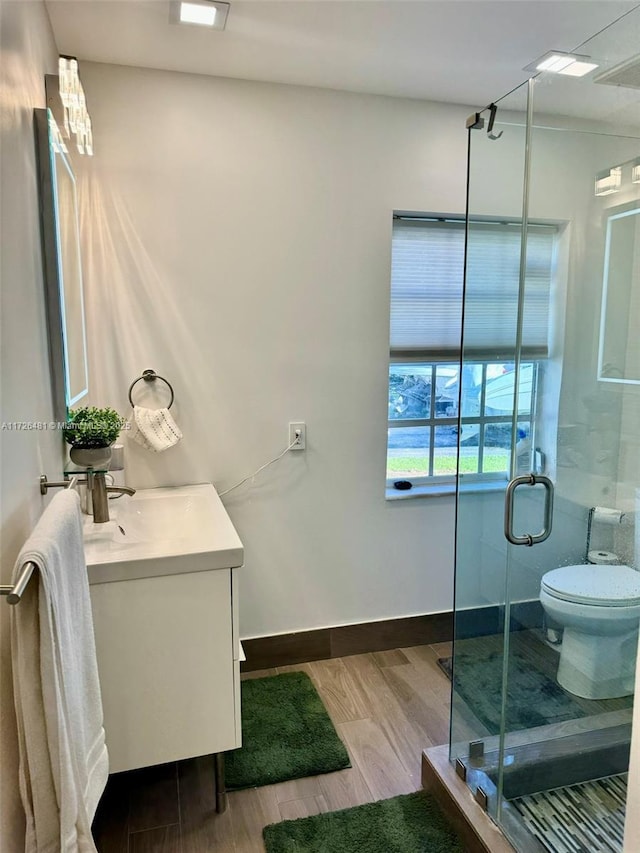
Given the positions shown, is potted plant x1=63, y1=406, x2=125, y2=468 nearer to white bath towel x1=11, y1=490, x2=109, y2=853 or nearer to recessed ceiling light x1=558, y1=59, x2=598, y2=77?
white bath towel x1=11, y1=490, x2=109, y2=853

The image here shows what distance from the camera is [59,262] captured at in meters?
1.59

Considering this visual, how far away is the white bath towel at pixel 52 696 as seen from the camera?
3.11ft

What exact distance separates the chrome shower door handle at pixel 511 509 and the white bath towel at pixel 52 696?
1133mm

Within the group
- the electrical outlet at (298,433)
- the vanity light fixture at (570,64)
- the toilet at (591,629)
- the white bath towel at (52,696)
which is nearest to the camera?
the white bath towel at (52,696)

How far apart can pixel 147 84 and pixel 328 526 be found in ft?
6.20

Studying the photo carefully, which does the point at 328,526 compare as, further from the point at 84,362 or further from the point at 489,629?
the point at 84,362

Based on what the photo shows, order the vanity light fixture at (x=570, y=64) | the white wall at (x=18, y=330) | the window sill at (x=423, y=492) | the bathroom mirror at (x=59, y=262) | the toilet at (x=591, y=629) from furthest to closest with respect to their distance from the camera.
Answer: the window sill at (x=423, y=492)
the toilet at (x=591, y=629)
the vanity light fixture at (x=570, y=64)
the bathroom mirror at (x=59, y=262)
the white wall at (x=18, y=330)

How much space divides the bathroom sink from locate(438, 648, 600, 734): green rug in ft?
2.92

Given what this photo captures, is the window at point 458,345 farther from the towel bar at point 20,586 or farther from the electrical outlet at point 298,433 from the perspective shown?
the towel bar at point 20,586

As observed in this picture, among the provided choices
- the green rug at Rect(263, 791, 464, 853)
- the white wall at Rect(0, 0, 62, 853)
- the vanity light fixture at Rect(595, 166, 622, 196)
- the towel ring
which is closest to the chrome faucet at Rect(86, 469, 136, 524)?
the white wall at Rect(0, 0, 62, 853)

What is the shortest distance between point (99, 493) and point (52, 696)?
90 cm

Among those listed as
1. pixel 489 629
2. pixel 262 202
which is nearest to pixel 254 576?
pixel 489 629

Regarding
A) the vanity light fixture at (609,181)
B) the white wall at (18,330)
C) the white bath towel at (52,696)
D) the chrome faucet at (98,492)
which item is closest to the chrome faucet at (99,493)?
the chrome faucet at (98,492)

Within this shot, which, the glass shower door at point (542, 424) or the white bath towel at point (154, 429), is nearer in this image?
the glass shower door at point (542, 424)
